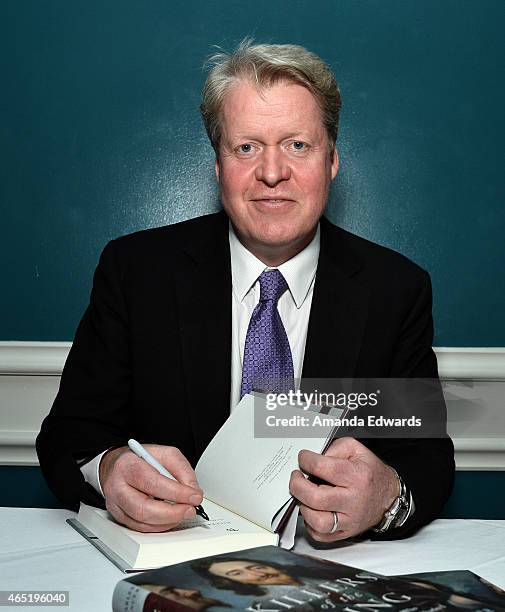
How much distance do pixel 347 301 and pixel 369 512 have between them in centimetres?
65

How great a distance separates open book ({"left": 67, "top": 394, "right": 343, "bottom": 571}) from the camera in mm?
1092

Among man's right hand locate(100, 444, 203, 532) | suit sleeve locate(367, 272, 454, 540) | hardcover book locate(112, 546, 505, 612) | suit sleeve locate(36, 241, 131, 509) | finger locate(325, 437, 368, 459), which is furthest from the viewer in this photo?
suit sleeve locate(36, 241, 131, 509)

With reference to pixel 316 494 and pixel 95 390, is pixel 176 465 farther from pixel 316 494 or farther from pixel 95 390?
pixel 95 390

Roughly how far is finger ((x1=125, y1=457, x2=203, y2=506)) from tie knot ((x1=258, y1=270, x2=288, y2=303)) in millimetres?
615

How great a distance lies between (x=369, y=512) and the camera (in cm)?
124

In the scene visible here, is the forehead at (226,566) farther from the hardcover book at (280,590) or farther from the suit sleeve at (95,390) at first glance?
the suit sleeve at (95,390)

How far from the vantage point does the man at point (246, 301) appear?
1.68 meters

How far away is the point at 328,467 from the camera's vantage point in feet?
3.93

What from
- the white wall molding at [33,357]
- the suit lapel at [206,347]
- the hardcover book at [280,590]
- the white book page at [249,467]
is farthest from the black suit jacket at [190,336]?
the hardcover book at [280,590]

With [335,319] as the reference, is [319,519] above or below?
below

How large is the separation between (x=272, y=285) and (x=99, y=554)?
2.55ft

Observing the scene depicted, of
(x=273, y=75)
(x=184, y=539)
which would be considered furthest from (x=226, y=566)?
(x=273, y=75)

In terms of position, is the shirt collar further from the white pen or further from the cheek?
the white pen

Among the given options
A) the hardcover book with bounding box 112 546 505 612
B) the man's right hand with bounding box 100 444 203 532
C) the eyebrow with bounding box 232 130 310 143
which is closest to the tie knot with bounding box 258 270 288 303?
the eyebrow with bounding box 232 130 310 143
